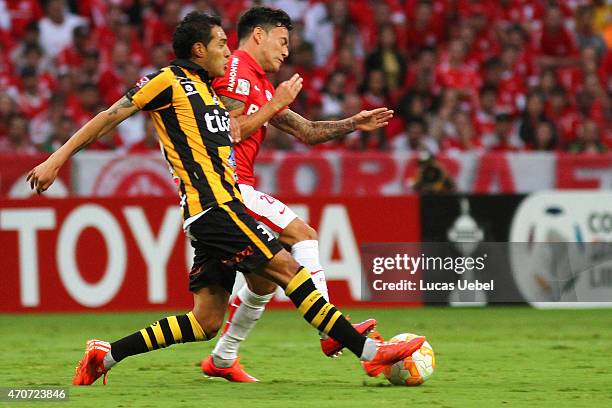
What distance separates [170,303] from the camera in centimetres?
1199

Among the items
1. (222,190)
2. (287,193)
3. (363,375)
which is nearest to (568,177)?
(287,193)

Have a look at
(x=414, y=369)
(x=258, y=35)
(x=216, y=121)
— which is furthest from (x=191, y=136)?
(x=414, y=369)

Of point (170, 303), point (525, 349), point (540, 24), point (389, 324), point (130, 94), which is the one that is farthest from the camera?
point (540, 24)

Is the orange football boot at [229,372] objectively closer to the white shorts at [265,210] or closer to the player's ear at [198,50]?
the white shorts at [265,210]

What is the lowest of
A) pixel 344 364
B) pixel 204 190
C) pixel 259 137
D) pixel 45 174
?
pixel 344 364

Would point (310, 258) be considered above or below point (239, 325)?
above

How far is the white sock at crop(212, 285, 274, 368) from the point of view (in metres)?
7.21

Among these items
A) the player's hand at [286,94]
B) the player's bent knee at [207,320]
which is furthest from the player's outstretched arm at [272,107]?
the player's bent knee at [207,320]

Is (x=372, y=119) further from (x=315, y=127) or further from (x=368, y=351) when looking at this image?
(x=368, y=351)

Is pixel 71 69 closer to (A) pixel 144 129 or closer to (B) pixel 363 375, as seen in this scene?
(A) pixel 144 129

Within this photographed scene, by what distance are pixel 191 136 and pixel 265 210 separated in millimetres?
842

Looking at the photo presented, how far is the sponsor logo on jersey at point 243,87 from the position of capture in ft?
23.4

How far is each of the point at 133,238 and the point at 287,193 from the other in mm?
1857

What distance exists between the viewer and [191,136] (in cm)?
657
